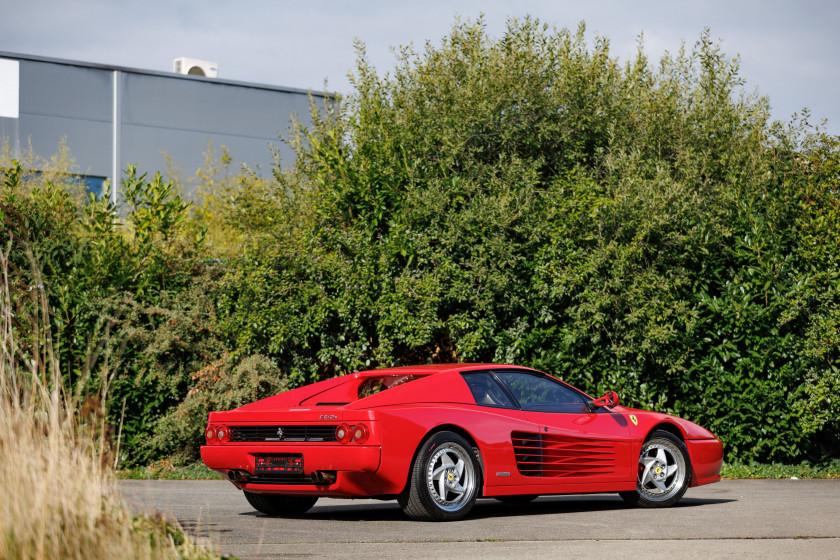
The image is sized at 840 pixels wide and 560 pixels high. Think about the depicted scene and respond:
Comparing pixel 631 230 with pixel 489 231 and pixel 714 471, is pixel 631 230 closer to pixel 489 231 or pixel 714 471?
pixel 489 231

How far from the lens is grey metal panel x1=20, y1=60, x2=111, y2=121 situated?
43062 mm

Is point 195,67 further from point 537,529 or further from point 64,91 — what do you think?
point 537,529

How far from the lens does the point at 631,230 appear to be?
1442cm

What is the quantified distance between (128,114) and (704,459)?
127 ft

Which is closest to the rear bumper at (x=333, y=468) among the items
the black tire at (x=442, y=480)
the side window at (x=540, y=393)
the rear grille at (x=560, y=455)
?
the black tire at (x=442, y=480)

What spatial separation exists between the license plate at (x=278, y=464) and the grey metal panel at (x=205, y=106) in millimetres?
36536

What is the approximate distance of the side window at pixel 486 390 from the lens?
9219 mm

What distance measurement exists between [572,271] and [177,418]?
5797mm

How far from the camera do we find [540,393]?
31.8ft

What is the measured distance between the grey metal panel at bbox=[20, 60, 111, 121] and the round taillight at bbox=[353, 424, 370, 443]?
38.8 meters

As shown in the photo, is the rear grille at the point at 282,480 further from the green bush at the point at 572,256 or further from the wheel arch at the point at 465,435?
the green bush at the point at 572,256

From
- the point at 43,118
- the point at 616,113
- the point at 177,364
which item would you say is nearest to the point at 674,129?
the point at 616,113

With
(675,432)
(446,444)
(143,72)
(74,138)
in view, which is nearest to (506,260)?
(675,432)

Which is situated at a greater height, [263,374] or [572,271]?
[572,271]
